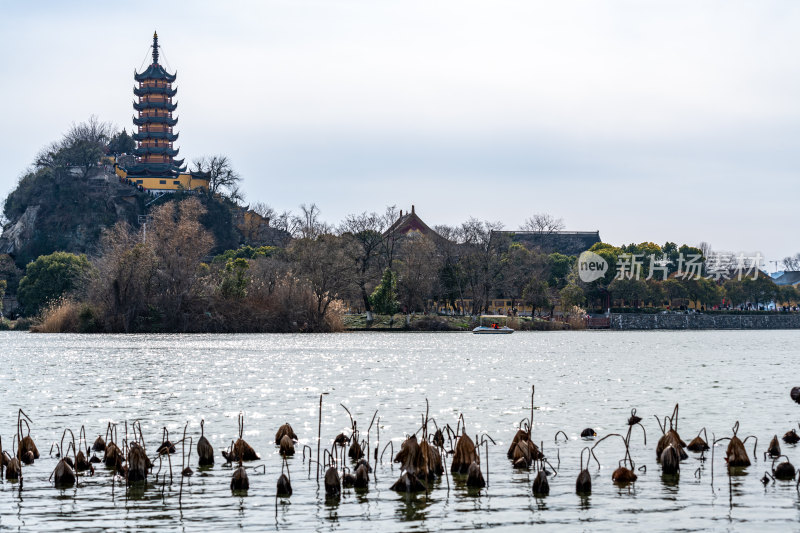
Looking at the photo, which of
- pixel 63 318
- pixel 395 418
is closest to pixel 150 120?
pixel 63 318

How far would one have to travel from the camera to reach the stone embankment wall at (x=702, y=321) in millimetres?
146125

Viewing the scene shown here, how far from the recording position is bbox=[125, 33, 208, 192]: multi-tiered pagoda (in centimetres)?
18438

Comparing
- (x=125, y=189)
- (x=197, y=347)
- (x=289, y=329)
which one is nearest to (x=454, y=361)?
(x=197, y=347)

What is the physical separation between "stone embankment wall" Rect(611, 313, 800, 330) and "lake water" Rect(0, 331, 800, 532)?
7252cm

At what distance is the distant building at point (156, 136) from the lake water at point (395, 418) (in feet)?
377

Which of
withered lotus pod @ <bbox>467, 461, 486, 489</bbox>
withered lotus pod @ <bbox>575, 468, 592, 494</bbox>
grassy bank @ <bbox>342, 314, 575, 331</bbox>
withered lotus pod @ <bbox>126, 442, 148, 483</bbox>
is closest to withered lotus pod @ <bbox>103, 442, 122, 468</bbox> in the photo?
withered lotus pod @ <bbox>126, 442, 148, 483</bbox>

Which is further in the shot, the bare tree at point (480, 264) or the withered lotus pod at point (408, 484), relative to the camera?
the bare tree at point (480, 264)

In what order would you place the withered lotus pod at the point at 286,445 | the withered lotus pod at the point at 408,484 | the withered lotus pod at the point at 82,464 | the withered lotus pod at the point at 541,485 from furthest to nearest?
the withered lotus pod at the point at 286,445 < the withered lotus pod at the point at 82,464 < the withered lotus pod at the point at 541,485 < the withered lotus pod at the point at 408,484

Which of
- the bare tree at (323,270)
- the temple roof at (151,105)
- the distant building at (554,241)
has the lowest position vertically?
the bare tree at (323,270)

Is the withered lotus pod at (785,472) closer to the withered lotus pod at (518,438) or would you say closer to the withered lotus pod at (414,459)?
the withered lotus pod at (518,438)

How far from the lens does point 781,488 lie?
19.0 meters

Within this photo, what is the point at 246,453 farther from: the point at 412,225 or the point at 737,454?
the point at 412,225

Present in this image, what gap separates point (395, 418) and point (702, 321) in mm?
134594

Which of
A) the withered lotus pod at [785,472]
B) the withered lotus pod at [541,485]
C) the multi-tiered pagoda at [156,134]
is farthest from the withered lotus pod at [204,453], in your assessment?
the multi-tiered pagoda at [156,134]
